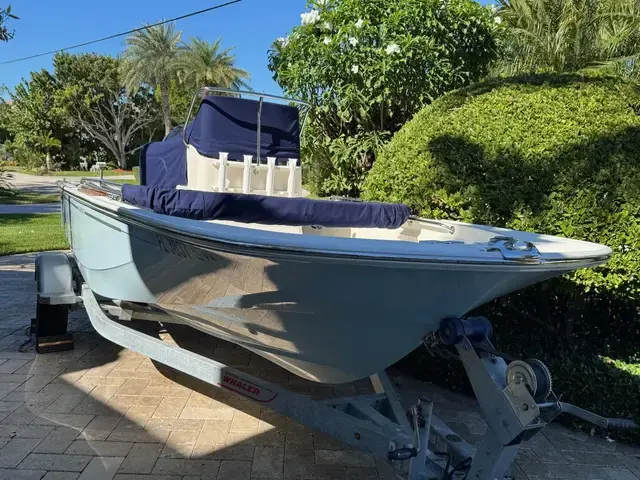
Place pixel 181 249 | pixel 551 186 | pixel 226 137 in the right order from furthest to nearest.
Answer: pixel 226 137
pixel 551 186
pixel 181 249

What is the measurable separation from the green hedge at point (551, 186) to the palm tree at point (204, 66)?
92.8ft

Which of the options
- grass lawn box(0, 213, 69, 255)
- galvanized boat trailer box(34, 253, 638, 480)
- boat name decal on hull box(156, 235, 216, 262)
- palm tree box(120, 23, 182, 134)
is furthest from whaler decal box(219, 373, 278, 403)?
palm tree box(120, 23, 182, 134)

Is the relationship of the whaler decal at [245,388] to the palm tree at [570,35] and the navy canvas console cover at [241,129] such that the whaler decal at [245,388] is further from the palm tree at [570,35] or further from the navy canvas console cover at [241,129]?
the palm tree at [570,35]

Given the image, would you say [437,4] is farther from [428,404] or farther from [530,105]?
[428,404]

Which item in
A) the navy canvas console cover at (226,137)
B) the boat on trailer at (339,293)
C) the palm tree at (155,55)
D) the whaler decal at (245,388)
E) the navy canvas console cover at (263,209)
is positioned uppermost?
the palm tree at (155,55)

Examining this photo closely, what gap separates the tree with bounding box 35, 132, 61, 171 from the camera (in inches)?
1511

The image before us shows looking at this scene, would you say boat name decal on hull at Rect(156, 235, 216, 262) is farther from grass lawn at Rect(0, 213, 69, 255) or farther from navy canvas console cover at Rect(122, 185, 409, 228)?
grass lawn at Rect(0, 213, 69, 255)

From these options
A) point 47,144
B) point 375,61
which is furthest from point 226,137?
point 47,144

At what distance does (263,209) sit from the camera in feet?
9.90

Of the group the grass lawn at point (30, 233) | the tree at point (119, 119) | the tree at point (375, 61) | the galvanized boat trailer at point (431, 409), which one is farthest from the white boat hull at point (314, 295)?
the tree at point (119, 119)

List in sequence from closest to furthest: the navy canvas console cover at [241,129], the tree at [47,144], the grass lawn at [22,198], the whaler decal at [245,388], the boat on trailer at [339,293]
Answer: the boat on trailer at [339,293] < the whaler decal at [245,388] < the navy canvas console cover at [241,129] < the grass lawn at [22,198] < the tree at [47,144]

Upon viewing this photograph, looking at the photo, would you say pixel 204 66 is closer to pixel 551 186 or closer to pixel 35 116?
pixel 35 116

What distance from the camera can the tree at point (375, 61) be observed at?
6668mm

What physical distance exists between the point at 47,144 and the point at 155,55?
45.6ft
